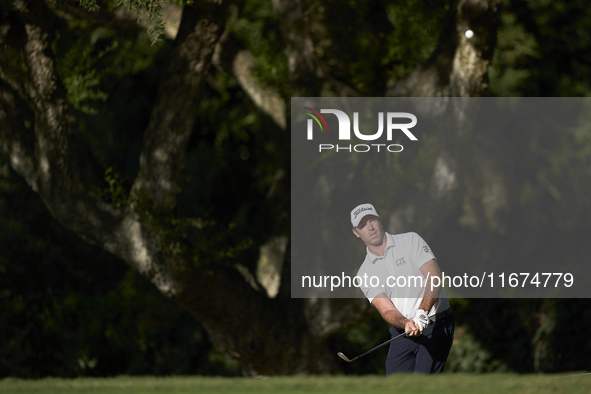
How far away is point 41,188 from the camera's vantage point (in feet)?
18.9

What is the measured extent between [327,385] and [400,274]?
1.09m

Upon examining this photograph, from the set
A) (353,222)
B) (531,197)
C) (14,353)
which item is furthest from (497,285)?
(14,353)

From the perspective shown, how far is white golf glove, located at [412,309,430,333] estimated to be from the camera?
→ 4.22 metres

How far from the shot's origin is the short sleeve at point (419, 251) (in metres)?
4.41

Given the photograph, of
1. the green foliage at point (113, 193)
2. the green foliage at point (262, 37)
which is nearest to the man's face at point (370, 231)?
the green foliage at point (262, 37)

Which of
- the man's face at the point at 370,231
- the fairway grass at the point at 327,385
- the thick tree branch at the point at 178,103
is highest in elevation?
the thick tree branch at the point at 178,103

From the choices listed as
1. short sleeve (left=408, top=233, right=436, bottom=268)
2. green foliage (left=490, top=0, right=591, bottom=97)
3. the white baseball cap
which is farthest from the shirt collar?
green foliage (left=490, top=0, right=591, bottom=97)

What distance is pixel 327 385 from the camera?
476 centimetres

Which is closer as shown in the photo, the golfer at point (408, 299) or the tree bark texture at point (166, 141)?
the golfer at point (408, 299)

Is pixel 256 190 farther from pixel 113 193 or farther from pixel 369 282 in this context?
pixel 369 282

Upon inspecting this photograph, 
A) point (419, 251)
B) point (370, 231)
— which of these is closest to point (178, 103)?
point (370, 231)

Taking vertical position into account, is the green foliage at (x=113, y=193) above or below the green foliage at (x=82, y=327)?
above

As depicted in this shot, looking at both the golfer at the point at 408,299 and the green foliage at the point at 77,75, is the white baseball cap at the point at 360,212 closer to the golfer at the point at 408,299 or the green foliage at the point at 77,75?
the golfer at the point at 408,299

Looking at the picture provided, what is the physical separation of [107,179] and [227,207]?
2.95 metres
